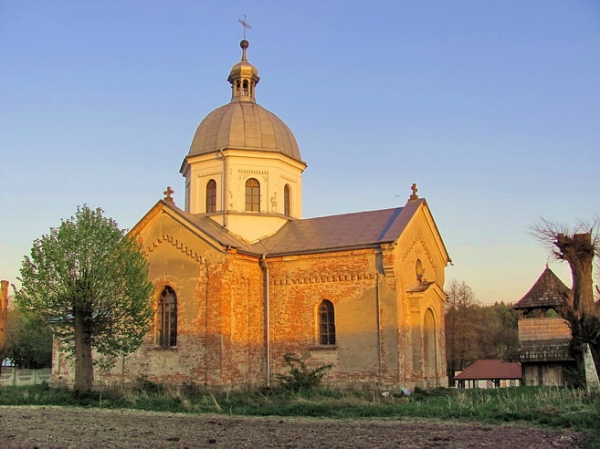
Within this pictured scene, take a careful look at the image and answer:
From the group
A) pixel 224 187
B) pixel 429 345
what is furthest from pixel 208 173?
pixel 429 345

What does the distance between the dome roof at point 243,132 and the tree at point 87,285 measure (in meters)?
8.77

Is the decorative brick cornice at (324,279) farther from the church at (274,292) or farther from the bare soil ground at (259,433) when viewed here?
the bare soil ground at (259,433)

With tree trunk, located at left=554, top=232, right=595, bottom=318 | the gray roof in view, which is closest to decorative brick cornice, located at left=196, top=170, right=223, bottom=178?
the gray roof

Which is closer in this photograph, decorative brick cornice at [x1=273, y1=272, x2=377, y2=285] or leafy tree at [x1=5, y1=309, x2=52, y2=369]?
decorative brick cornice at [x1=273, y1=272, x2=377, y2=285]

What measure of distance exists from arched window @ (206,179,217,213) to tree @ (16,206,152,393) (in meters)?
7.33

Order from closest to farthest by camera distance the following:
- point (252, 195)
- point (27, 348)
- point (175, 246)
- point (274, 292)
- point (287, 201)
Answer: point (175, 246), point (274, 292), point (252, 195), point (287, 201), point (27, 348)

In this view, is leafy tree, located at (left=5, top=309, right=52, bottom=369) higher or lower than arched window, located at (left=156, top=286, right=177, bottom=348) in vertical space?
lower

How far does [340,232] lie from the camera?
1045 inches

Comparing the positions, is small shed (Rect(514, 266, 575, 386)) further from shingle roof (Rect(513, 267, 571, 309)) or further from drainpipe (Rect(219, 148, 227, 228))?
drainpipe (Rect(219, 148, 227, 228))

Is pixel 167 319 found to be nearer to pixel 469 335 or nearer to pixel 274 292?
pixel 274 292

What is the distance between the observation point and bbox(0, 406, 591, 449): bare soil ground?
1070 centimetres

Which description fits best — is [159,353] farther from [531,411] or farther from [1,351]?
[531,411]

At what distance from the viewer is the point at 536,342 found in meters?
32.2

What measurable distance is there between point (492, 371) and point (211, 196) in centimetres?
2972
